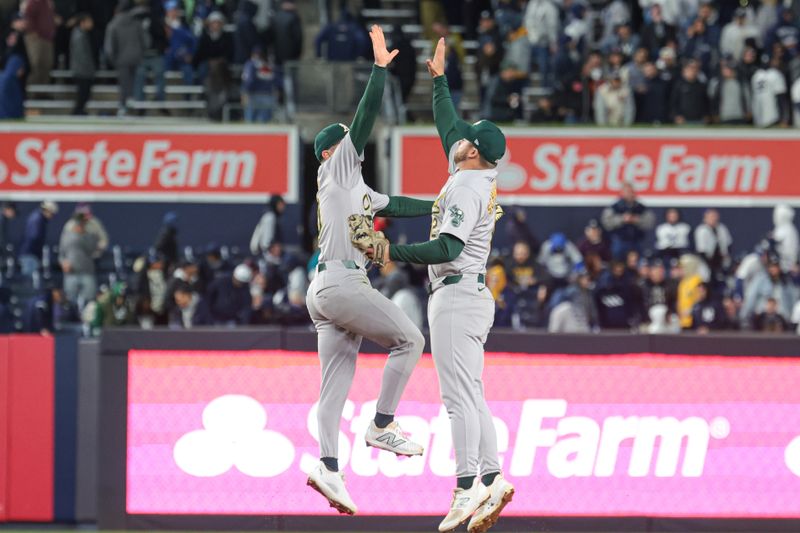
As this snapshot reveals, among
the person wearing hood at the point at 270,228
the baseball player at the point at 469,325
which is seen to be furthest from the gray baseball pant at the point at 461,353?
the person wearing hood at the point at 270,228

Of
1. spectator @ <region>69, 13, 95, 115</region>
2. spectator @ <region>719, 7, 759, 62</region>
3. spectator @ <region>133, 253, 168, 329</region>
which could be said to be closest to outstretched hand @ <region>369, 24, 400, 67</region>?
spectator @ <region>133, 253, 168, 329</region>

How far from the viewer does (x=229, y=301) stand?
18.9 metres

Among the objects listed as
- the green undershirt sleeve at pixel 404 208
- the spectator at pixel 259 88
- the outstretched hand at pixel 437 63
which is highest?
the outstretched hand at pixel 437 63

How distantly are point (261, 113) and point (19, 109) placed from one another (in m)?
3.67

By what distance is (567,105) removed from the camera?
2338cm

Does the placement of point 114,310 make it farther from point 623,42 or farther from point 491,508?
point 491,508

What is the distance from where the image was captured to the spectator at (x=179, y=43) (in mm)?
24188

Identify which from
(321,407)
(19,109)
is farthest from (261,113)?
(321,407)

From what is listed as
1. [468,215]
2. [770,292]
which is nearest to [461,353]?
[468,215]

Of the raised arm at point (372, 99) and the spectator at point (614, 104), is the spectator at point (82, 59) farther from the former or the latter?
the raised arm at point (372, 99)

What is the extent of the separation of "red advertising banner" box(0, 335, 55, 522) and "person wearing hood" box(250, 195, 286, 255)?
759 cm

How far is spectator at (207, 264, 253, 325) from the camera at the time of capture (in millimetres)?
18781

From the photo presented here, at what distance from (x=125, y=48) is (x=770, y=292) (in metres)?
10.4

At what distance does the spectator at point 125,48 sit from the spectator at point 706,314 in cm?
966
